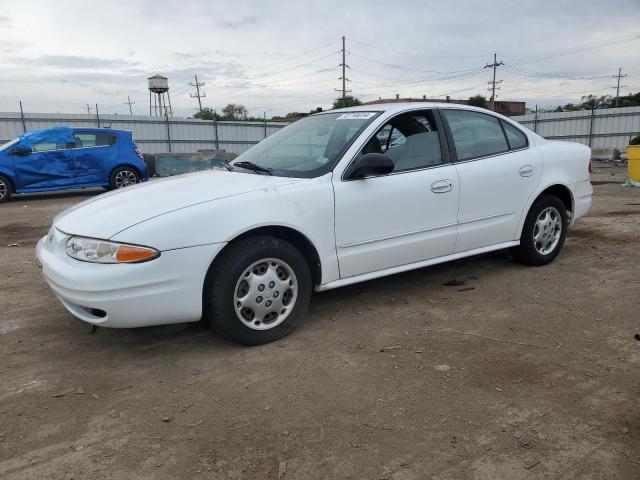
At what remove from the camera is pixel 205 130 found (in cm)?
2347

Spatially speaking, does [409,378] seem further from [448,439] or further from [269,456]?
[269,456]

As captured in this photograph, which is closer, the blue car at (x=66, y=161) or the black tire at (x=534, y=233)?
the black tire at (x=534, y=233)

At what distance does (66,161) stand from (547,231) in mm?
10770

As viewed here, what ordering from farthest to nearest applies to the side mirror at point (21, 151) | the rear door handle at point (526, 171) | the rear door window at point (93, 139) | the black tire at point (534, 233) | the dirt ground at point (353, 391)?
the rear door window at point (93, 139) < the side mirror at point (21, 151) < the black tire at point (534, 233) < the rear door handle at point (526, 171) < the dirt ground at point (353, 391)

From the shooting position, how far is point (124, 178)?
41.5 ft

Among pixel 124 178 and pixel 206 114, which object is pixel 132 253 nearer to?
pixel 124 178

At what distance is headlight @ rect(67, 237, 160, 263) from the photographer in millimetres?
2965

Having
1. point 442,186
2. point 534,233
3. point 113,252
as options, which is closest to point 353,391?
point 113,252

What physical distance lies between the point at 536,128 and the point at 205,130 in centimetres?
1675

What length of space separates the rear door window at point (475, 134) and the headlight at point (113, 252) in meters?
2.66

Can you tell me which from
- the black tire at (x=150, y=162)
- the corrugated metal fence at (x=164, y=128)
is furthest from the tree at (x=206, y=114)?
the black tire at (x=150, y=162)

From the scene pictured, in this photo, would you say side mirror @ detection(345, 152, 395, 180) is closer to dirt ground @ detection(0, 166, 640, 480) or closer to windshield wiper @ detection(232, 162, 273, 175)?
windshield wiper @ detection(232, 162, 273, 175)

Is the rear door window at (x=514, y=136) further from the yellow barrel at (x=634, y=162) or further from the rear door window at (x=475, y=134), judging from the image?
the yellow barrel at (x=634, y=162)

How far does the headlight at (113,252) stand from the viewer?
2965 mm
